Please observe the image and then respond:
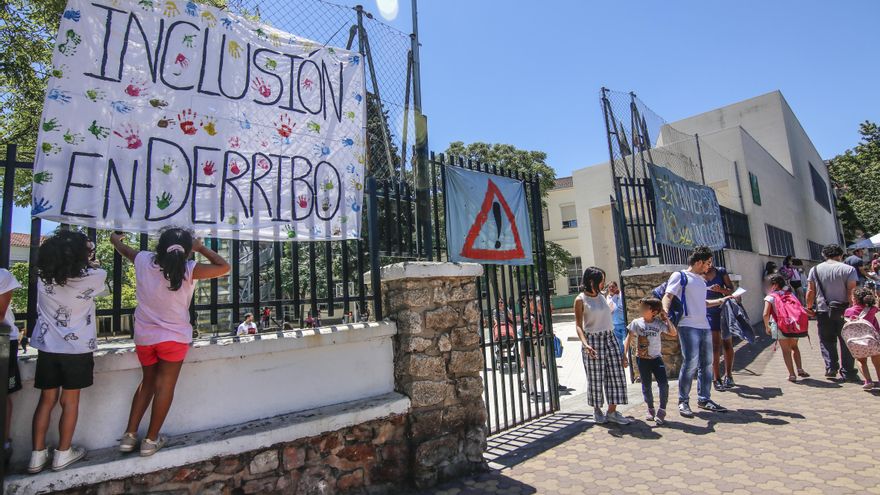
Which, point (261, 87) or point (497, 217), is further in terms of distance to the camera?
point (497, 217)

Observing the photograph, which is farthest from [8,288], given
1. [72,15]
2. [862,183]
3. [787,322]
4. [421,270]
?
[862,183]

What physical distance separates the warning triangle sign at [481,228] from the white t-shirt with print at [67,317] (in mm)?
3167

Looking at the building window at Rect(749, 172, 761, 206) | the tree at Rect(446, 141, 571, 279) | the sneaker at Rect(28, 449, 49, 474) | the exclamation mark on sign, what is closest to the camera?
the sneaker at Rect(28, 449, 49, 474)

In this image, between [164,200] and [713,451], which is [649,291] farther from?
[164,200]

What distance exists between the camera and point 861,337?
17.9 feet

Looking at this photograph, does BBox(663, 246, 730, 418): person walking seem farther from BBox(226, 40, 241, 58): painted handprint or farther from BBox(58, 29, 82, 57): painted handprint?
BBox(58, 29, 82, 57): painted handprint

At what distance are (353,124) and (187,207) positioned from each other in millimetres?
1644

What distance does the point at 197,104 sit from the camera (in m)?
3.43

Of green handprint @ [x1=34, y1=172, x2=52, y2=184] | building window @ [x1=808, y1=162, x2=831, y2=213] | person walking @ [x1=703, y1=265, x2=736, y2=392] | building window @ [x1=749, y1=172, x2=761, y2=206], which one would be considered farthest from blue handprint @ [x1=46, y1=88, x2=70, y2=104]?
building window @ [x1=808, y1=162, x2=831, y2=213]

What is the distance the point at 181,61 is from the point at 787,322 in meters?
7.50

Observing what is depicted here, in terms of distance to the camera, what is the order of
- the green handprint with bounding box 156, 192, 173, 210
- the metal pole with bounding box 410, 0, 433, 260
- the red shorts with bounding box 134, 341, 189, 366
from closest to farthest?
the red shorts with bounding box 134, 341, 189, 366
the green handprint with bounding box 156, 192, 173, 210
the metal pole with bounding box 410, 0, 433, 260

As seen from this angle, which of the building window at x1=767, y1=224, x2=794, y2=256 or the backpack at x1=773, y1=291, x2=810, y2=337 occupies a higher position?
the building window at x1=767, y1=224, x2=794, y2=256

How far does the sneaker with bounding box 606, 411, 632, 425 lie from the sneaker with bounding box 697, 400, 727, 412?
102cm

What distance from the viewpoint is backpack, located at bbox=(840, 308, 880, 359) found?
5.36 metres
